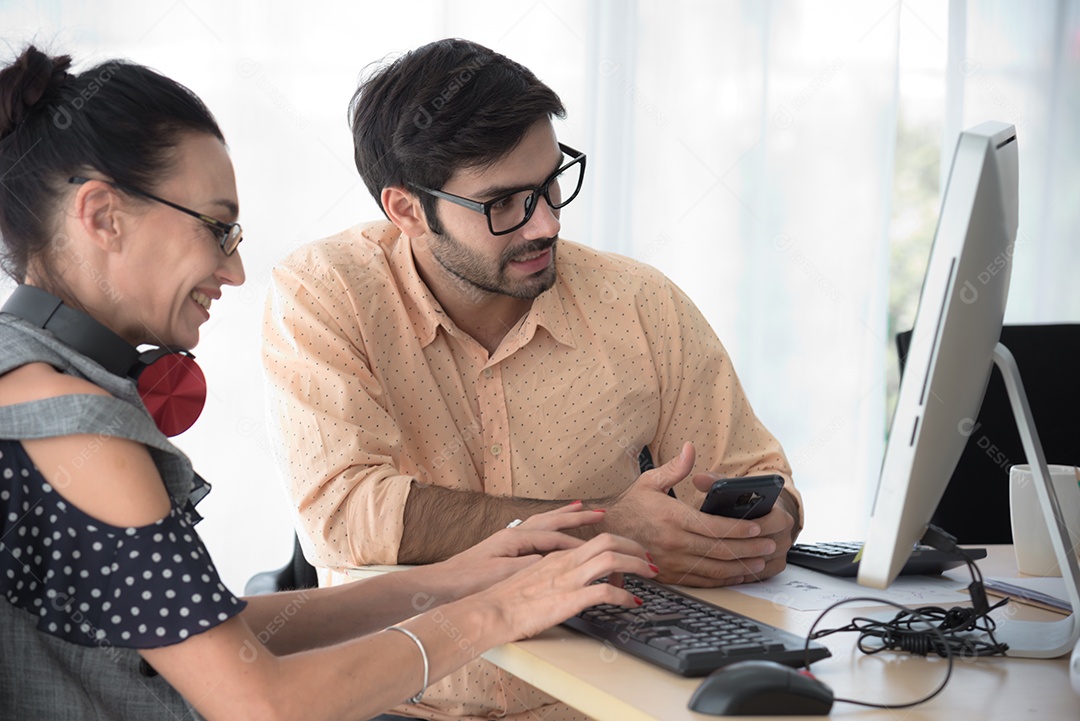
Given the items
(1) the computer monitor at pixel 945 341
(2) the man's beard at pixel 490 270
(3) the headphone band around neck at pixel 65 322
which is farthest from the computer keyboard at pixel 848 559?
(3) the headphone band around neck at pixel 65 322

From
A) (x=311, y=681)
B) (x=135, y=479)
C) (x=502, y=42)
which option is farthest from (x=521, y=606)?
(x=502, y=42)

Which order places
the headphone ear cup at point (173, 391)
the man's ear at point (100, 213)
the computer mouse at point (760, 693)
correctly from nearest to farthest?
the computer mouse at point (760, 693) < the man's ear at point (100, 213) < the headphone ear cup at point (173, 391)

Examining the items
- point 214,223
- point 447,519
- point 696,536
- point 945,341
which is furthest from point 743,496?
point 214,223

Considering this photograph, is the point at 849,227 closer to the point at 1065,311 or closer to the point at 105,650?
the point at 1065,311

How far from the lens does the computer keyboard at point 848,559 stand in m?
→ 1.38


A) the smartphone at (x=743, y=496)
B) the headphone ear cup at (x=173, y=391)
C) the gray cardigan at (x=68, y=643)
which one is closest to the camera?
the gray cardigan at (x=68, y=643)

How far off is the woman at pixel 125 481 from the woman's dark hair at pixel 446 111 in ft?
1.97

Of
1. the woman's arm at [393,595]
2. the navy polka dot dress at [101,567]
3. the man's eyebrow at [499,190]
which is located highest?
the man's eyebrow at [499,190]

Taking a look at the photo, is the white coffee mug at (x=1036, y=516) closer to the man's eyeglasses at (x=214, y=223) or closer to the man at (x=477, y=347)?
the man at (x=477, y=347)

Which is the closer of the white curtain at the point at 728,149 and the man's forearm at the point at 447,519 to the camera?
the man's forearm at the point at 447,519

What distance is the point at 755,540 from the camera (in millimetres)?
1371

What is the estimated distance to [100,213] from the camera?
1052mm

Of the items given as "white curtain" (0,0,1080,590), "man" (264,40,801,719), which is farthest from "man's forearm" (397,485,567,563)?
"white curtain" (0,0,1080,590)

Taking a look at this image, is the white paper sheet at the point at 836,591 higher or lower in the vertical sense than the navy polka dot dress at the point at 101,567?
lower
